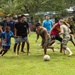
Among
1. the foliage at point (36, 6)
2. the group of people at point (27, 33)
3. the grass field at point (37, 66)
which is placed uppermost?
the foliage at point (36, 6)

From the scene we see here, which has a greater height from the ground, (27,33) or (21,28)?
(21,28)

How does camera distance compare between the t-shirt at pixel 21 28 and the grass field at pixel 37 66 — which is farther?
the t-shirt at pixel 21 28

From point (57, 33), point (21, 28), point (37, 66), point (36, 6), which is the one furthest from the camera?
point (36, 6)

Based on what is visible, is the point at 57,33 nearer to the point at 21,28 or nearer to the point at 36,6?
the point at 21,28

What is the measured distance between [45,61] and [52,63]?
61cm

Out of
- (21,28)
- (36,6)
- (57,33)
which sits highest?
(36,6)

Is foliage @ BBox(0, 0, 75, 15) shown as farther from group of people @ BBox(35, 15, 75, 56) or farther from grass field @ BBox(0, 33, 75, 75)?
grass field @ BBox(0, 33, 75, 75)

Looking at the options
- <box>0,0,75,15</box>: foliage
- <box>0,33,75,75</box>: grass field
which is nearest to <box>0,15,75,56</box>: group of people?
<box>0,33,75,75</box>: grass field

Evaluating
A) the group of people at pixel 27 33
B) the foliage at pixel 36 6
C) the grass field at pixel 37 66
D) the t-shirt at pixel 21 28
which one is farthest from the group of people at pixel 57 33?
the foliage at pixel 36 6

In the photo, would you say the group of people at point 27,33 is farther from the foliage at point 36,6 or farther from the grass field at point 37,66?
the foliage at point 36,6

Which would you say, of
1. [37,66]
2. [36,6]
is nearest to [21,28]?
[37,66]

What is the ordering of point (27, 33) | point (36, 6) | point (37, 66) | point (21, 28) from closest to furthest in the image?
point (37, 66) < point (21, 28) < point (27, 33) < point (36, 6)

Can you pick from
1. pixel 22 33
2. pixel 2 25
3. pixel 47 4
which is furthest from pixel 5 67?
pixel 47 4

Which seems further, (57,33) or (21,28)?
(57,33)
